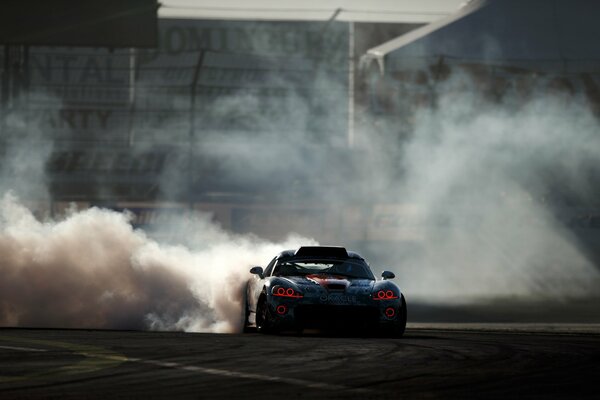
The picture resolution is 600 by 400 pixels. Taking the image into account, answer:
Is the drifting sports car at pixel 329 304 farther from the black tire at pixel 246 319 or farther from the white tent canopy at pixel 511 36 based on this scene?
the white tent canopy at pixel 511 36

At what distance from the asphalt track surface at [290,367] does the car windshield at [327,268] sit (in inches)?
77.8

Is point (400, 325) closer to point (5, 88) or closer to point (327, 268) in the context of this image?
point (327, 268)

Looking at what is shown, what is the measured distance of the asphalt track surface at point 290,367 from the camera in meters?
9.02

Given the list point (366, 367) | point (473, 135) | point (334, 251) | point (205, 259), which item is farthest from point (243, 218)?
point (366, 367)

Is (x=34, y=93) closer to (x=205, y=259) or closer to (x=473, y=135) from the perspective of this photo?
(x=473, y=135)

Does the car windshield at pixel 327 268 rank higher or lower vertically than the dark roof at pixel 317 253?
lower

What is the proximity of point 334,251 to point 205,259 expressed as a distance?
4362 mm

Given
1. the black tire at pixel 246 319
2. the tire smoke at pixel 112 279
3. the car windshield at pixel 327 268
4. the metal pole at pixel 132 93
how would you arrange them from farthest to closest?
the metal pole at pixel 132 93
the tire smoke at pixel 112 279
the black tire at pixel 246 319
the car windshield at pixel 327 268

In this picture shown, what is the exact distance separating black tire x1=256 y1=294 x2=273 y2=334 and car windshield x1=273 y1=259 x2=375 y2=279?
20.4 inches

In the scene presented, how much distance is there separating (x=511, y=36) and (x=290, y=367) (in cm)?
5312

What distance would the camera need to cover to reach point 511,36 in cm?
6212

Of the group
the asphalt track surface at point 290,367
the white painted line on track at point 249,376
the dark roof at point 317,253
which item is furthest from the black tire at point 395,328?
the white painted line on track at point 249,376

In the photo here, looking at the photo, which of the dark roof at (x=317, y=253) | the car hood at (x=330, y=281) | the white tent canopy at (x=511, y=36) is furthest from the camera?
the white tent canopy at (x=511, y=36)

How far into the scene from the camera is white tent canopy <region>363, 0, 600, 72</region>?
59.6m
